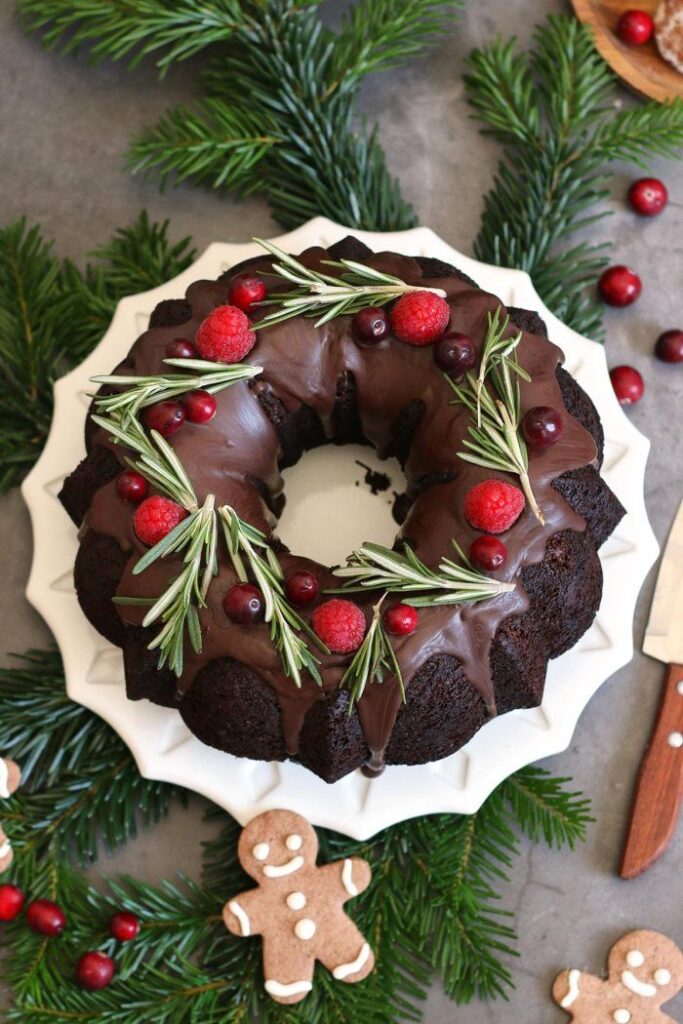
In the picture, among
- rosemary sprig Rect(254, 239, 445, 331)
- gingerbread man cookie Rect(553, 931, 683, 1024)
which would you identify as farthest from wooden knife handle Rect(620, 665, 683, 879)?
rosemary sprig Rect(254, 239, 445, 331)

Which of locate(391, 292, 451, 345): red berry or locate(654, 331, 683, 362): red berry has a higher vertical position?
locate(391, 292, 451, 345): red berry

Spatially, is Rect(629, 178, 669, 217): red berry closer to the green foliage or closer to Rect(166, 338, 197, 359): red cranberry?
the green foliage

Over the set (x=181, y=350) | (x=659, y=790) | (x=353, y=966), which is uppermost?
(x=181, y=350)

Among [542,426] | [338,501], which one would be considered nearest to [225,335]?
[338,501]

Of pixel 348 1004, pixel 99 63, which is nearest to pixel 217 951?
pixel 348 1004

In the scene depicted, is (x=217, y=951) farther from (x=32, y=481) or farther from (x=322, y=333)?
(x=322, y=333)

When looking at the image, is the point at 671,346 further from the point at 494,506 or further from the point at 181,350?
the point at 181,350
